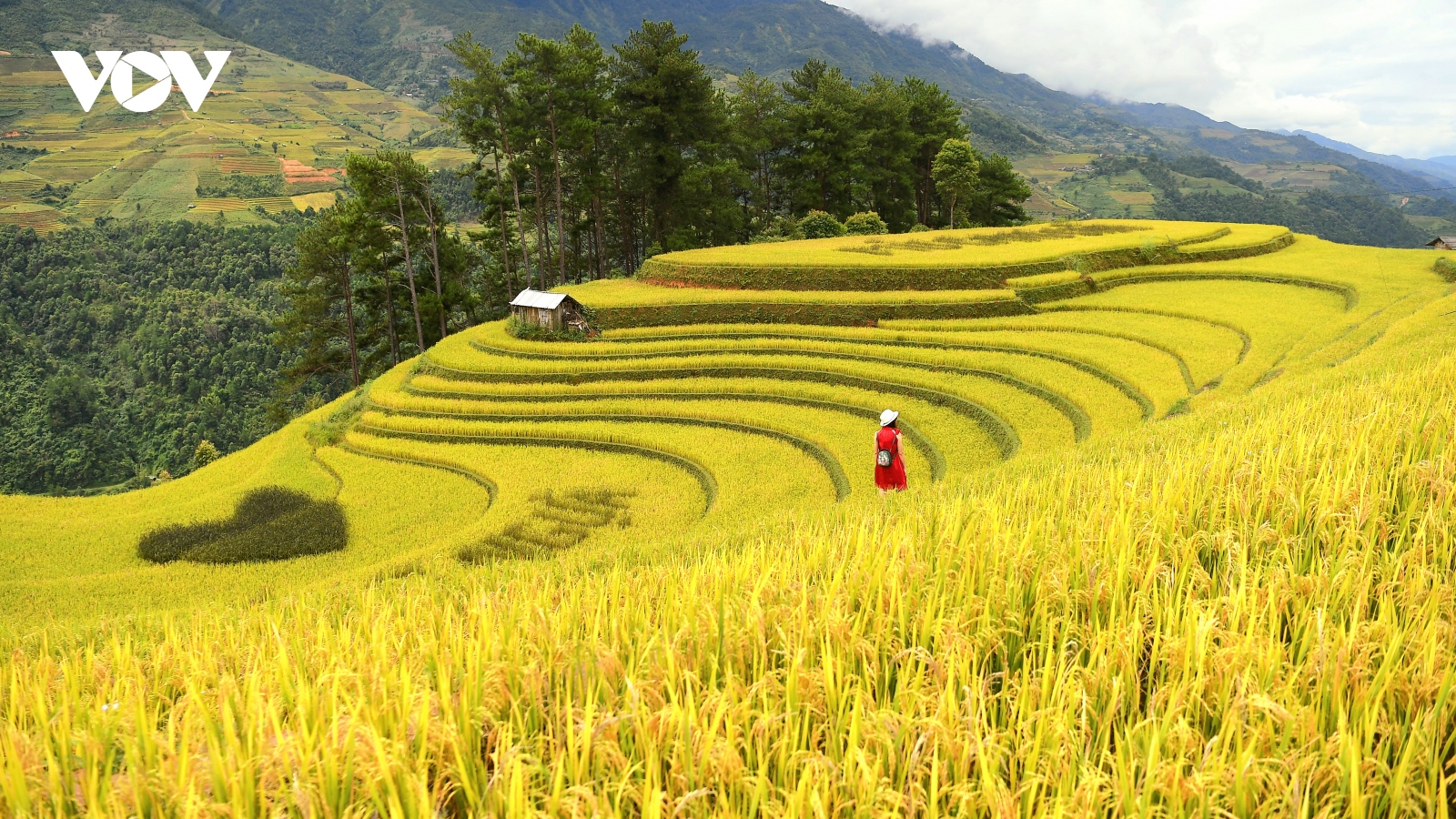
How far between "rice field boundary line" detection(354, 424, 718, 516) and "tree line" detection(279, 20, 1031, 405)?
1306cm

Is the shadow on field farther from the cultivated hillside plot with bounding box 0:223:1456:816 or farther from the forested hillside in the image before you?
the forested hillside

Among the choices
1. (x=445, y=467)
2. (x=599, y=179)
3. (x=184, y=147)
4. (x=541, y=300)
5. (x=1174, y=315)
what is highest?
(x=184, y=147)

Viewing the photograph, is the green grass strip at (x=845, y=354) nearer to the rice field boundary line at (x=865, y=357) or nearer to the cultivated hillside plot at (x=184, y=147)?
the rice field boundary line at (x=865, y=357)

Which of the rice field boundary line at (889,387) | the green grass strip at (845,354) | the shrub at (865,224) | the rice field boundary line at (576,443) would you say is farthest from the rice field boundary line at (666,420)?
the shrub at (865,224)

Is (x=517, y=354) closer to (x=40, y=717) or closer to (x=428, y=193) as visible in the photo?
(x=428, y=193)

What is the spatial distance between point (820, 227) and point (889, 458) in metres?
29.5

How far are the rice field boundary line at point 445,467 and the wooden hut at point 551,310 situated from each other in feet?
22.2

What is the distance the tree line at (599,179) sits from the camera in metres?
29.1

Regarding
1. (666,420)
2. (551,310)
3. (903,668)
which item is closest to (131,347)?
(551,310)

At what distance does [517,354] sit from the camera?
20.7 m

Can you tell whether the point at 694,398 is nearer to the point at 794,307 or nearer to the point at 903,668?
the point at 794,307

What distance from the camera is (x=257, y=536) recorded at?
462 inches

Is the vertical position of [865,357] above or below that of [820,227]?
below

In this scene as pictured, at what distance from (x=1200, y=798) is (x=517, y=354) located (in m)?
20.9
